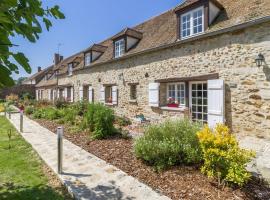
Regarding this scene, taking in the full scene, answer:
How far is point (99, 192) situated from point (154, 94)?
7.56 m

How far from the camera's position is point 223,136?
4461mm

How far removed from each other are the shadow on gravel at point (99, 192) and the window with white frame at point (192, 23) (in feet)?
24.4

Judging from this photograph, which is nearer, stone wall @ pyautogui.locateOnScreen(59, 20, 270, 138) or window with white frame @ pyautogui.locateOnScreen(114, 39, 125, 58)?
stone wall @ pyautogui.locateOnScreen(59, 20, 270, 138)

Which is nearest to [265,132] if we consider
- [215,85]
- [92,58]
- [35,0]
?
[215,85]

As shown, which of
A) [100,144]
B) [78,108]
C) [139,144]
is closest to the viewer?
[139,144]

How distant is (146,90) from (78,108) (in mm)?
4396

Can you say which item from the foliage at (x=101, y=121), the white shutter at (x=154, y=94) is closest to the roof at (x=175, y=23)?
the white shutter at (x=154, y=94)

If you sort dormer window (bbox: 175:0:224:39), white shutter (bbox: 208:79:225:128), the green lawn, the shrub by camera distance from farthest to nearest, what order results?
dormer window (bbox: 175:0:224:39) < white shutter (bbox: 208:79:225:128) < the shrub < the green lawn

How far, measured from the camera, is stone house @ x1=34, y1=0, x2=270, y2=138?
24.3 ft

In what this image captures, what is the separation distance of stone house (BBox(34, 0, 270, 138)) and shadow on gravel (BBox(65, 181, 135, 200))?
5326 mm

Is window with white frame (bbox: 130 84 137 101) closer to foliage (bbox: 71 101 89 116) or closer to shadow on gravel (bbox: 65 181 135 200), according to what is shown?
foliage (bbox: 71 101 89 116)

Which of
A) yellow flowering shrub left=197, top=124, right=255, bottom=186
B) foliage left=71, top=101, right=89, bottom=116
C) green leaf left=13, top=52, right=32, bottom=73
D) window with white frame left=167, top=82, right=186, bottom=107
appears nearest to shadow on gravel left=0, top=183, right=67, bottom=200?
yellow flowering shrub left=197, top=124, right=255, bottom=186

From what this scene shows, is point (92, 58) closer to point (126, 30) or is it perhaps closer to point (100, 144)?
point (126, 30)

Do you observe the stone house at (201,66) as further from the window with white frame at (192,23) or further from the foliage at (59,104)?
the foliage at (59,104)
